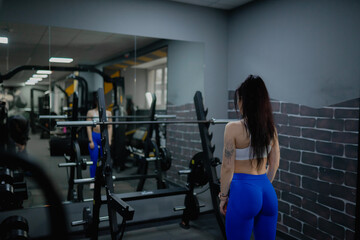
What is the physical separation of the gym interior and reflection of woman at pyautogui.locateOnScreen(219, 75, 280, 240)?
795mm

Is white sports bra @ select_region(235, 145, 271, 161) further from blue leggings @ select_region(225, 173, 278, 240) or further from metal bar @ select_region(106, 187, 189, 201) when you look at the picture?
metal bar @ select_region(106, 187, 189, 201)

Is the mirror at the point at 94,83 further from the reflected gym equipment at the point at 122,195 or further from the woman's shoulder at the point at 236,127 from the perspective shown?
the woman's shoulder at the point at 236,127

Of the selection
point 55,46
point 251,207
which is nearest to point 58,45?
point 55,46

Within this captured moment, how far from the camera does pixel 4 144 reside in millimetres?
3617

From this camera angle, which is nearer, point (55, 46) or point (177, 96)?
point (55, 46)

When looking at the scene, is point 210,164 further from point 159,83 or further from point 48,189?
point 48,189

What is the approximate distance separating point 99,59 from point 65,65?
18.3 inches

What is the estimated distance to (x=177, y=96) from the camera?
15.6 ft

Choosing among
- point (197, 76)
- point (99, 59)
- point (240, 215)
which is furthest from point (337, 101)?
point (99, 59)

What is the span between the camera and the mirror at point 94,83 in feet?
11.5

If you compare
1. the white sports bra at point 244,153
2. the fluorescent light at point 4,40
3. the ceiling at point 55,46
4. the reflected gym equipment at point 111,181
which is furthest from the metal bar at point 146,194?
the fluorescent light at point 4,40

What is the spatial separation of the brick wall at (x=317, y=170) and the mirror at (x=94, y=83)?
155cm

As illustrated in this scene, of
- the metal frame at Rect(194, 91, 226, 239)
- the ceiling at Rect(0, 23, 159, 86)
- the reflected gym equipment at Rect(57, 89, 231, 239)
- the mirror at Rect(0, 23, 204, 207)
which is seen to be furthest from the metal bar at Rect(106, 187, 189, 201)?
the ceiling at Rect(0, 23, 159, 86)

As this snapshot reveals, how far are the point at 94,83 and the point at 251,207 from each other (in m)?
3.01
